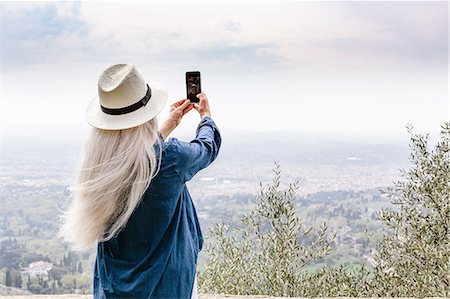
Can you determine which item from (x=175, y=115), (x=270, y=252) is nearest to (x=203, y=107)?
(x=175, y=115)

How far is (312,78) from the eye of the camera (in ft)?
18.9

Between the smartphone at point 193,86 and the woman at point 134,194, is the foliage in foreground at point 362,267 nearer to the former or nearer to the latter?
the smartphone at point 193,86

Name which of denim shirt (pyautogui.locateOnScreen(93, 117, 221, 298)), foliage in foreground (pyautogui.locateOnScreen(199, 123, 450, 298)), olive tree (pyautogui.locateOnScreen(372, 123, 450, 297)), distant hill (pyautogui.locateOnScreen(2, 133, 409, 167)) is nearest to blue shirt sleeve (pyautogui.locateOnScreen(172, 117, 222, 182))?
denim shirt (pyautogui.locateOnScreen(93, 117, 221, 298))

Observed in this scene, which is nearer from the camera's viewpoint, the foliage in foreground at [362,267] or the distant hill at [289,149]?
the foliage in foreground at [362,267]

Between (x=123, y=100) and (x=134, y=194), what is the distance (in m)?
0.26

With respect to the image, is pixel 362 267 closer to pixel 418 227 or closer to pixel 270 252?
pixel 418 227

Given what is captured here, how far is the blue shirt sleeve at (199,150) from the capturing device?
171 centimetres

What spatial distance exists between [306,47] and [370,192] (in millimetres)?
1467

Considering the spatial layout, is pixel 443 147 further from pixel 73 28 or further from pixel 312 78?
pixel 73 28

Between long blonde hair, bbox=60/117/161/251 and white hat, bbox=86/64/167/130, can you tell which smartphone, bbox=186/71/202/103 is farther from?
long blonde hair, bbox=60/117/161/251

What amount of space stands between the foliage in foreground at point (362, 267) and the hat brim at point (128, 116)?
2.51 metres

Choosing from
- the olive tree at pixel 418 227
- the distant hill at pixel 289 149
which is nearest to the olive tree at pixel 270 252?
the olive tree at pixel 418 227

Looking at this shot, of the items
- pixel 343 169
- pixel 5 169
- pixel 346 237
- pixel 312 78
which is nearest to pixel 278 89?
pixel 312 78

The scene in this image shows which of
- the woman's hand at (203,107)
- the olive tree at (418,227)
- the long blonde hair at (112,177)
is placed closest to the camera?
the long blonde hair at (112,177)
